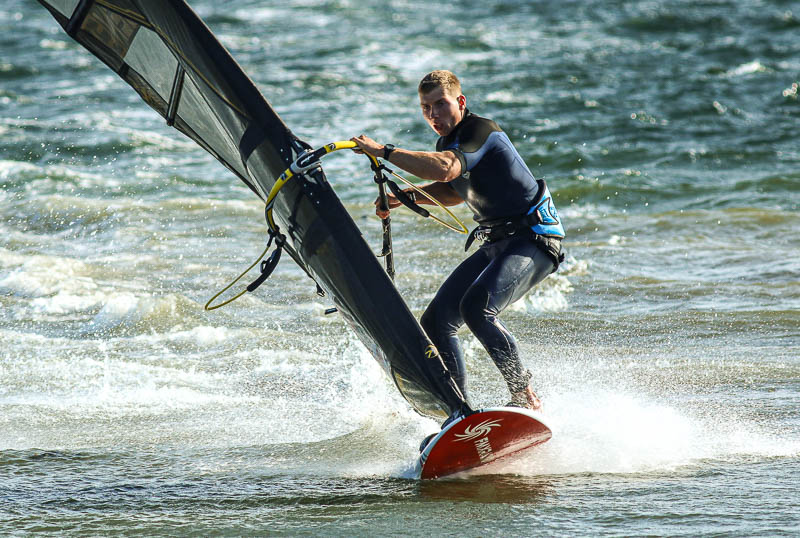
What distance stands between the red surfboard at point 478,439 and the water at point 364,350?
0.09m

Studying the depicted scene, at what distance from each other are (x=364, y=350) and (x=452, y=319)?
1.95 m

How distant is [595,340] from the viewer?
712 centimetres

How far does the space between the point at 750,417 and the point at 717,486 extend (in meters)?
1.21

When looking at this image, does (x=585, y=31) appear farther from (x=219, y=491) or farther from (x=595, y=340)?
(x=219, y=491)

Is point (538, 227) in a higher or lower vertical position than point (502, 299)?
higher

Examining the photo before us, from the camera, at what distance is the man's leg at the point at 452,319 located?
15.6 feet

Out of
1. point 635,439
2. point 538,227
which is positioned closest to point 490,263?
point 538,227

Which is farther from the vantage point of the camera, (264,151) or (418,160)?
(264,151)

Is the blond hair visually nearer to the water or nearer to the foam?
the foam

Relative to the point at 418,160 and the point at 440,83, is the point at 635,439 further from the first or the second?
the point at 440,83

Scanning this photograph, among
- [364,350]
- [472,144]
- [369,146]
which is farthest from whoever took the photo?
[364,350]

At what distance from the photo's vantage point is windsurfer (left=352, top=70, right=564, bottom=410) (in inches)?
182

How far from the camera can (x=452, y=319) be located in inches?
190

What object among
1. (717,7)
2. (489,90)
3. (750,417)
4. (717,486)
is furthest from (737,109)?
(717,486)
